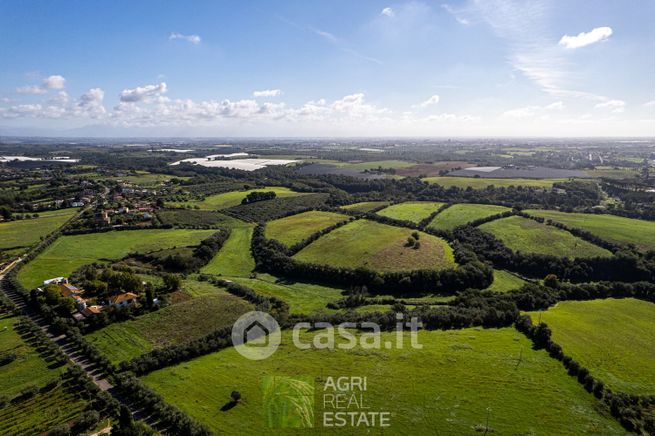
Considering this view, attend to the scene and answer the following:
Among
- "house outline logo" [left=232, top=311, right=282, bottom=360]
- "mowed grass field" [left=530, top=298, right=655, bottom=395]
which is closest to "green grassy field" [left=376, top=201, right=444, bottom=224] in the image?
"mowed grass field" [left=530, top=298, right=655, bottom=395]

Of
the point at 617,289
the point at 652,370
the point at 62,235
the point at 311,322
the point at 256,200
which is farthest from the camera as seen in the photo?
the point at 256,200

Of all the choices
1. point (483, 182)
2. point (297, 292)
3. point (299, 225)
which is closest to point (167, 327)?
Result: point (297, 292)

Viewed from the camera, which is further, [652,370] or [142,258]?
[142,258]

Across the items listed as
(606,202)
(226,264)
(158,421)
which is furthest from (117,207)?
(606,202)

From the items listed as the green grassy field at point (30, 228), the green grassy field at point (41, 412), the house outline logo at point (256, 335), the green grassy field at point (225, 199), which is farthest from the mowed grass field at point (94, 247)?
the house outline logo at point (256, 335)

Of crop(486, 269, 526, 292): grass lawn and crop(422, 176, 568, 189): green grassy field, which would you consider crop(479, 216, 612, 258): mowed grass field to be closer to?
crop(486, 269, 526, 292): grass lawn

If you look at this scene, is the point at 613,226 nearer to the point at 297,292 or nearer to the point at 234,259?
the point at 297,292

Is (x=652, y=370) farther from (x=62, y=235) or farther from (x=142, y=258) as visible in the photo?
(x=62, y=235)
